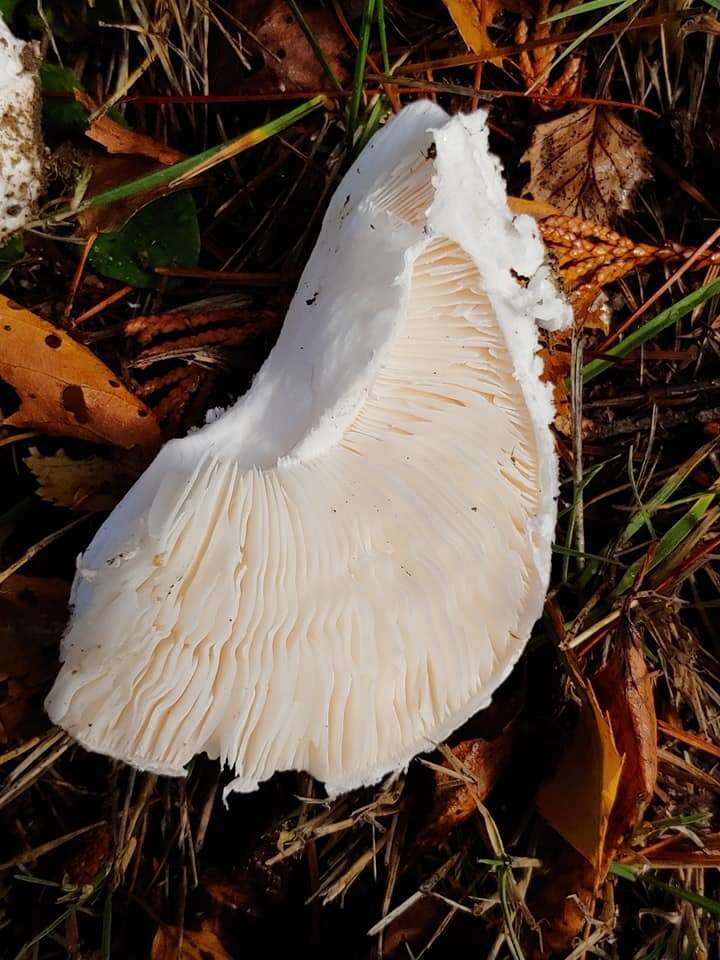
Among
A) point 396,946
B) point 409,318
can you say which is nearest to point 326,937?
point 396,946

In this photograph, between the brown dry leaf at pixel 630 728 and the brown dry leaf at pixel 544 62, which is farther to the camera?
the brown dry leaf at pixel 544 62

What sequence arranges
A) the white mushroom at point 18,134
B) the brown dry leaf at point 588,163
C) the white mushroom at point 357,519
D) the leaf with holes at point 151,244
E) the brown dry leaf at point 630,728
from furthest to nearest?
1. the brown dry leaf at point 588,163
2. the leaf with holes at point 151,244
3. the brown dry leaf at point 630,728
4. the white mushroom at point 18,134
5. the white mushroom at point 357,519

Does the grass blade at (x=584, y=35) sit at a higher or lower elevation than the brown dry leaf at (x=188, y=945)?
higher

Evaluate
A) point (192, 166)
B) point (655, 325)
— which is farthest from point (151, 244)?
point (655, 325)

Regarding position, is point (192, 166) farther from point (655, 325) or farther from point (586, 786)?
point (586, 786)

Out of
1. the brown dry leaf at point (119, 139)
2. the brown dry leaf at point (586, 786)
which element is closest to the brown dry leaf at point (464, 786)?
the brown dry leaf at point (586, 786)

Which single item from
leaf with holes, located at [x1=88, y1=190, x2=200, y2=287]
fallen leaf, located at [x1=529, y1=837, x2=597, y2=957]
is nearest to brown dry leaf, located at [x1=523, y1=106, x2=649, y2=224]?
leaf with holes, located at [x1=88, y1=190, x2=200, y2=287]

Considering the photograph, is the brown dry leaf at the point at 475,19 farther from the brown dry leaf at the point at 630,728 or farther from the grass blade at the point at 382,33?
the brown dry leaf at the point at 630,728
